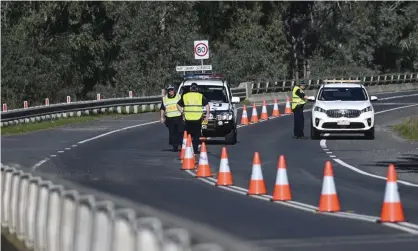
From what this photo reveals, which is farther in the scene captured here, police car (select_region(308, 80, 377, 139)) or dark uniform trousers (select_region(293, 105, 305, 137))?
dark uniform trousers (select_region(293, 105, 305, 137))

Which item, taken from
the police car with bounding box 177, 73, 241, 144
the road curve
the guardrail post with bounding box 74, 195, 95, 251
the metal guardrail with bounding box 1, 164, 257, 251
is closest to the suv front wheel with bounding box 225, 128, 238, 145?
the police car with bounding box 177, 73, 241, 144

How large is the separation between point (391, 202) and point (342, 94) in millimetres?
22753

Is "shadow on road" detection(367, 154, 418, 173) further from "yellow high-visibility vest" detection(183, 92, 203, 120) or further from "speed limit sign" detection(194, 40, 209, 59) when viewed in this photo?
"speed limit sign" detection(194, 40, 209, 59)

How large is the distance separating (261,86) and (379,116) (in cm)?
1648

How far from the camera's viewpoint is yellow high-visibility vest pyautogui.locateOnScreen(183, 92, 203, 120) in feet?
95.3

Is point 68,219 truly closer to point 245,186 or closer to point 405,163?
point 245,186

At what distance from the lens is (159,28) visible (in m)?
68.2

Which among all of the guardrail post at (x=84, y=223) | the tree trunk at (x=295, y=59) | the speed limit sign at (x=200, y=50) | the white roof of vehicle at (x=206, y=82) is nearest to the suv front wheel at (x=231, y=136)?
the white roof of vehicle at (x=206, y=82)

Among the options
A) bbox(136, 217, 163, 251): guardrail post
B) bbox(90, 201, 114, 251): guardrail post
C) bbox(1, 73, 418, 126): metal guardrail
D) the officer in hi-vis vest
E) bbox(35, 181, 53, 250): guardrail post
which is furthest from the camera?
bbox(1, 73, 418, 126): metal guardrail

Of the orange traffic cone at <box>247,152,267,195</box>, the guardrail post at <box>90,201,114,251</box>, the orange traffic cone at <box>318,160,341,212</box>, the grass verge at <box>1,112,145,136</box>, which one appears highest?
the guardrail post at <box>90,201,114,251</box>

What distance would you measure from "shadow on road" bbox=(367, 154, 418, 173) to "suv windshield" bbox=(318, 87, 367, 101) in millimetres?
7162

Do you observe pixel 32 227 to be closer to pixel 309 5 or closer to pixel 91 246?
pixel 91 246

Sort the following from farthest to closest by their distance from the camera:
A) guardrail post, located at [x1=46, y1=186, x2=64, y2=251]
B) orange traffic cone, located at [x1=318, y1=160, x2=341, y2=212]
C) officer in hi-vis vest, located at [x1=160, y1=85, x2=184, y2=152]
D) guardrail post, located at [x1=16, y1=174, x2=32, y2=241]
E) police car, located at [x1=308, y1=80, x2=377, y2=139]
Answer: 1. police car, located at [x1=308, y1=80, x2=377, y2=139]
2. officer in hi-vis vest, located at [x1=160, y1=85, x2=184, y2=152]
3. orange traffic cone, located at [x1=318, y1=160, x2=341, y2=212]
4. guardrail post, located at [x1=16, y1=174, x2=32, y2=241]
5. guardrail post, located at [x1=46, y1=186, x2=64, y2=251]

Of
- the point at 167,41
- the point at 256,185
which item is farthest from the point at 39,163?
the point at 167,41
